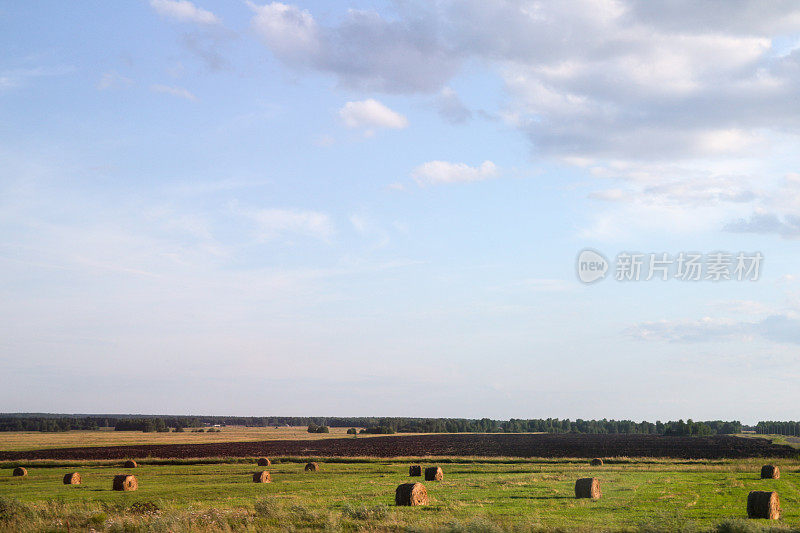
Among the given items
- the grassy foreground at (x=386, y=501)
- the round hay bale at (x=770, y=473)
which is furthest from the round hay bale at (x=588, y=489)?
the round hay bale at (x=770, y=473)

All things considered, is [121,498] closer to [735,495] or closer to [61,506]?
[61,506]

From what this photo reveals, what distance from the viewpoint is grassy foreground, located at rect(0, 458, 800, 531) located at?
26812 millimetres

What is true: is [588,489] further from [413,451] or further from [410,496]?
[413,451]

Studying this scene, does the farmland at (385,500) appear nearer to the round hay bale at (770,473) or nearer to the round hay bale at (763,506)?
the round hay bale at (763,506)

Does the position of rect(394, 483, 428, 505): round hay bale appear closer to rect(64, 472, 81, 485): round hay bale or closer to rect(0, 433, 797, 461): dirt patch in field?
rect(64, 472, 81, 485): round hay bale

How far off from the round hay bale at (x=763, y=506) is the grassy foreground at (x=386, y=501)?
1.65ft

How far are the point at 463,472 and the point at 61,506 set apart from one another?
114ft

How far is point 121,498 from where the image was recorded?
134 feet

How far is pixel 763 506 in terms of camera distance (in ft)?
97.7

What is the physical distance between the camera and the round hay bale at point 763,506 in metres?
29.6

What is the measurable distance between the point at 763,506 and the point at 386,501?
17559 millimetres

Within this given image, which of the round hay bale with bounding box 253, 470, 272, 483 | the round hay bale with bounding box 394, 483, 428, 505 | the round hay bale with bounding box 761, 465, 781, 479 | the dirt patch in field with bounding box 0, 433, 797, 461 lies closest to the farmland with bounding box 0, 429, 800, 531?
the round hay bale with bounding box 394, 483, 428, 505

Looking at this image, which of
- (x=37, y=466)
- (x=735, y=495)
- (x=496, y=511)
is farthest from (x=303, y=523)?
(x=37, y=466)

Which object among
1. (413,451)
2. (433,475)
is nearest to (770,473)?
(433,475)
